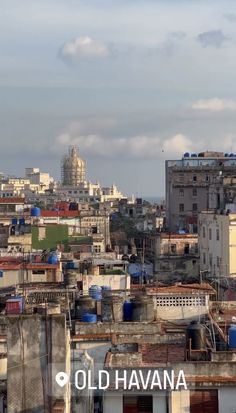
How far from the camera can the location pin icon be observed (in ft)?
54.7

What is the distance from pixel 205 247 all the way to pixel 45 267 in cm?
1659

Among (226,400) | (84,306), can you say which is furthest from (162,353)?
(84,306)

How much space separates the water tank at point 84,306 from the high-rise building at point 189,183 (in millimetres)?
48376

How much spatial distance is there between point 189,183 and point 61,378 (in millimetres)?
63500

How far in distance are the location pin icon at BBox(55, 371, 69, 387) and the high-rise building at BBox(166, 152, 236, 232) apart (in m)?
59.6

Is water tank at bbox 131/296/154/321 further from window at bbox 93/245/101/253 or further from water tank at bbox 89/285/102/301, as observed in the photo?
window at bbox 93/245/101/253

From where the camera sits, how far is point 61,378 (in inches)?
659

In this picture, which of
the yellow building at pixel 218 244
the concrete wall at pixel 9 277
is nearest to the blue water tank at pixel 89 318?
the concrete wall at pixel 9 277

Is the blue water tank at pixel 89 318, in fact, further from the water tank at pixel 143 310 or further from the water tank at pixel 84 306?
the water tank at pixel 84 306

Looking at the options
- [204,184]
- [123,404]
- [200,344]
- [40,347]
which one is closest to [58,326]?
[40,347]

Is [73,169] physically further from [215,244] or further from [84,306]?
[84,306]

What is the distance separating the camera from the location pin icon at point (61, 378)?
1668 centimetres

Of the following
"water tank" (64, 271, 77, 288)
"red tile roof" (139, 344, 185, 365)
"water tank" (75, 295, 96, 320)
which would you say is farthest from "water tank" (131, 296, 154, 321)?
"water tank" (64, 271, 77, 288)

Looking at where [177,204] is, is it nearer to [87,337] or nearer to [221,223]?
[221,223]
